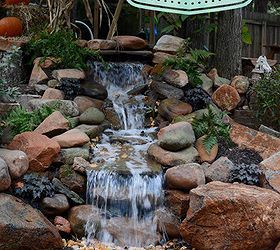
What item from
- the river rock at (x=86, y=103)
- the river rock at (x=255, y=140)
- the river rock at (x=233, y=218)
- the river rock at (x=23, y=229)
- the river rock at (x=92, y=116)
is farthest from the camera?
the river rock at (x=86, y=103)

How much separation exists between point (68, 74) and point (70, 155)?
2.00 m

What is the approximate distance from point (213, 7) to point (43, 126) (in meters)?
5.05

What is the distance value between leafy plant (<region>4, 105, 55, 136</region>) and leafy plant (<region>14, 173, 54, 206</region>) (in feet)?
2.87

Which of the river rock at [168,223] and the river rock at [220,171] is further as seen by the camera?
the river rock at [220,171]

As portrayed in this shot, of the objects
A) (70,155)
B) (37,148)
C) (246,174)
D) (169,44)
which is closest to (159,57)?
(169,44)

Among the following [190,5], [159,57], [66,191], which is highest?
[190,5]

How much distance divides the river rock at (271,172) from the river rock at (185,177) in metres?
0.67

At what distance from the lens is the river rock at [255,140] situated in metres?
5.48

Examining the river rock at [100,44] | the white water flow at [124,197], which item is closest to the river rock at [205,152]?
the white water flow at [124,197]

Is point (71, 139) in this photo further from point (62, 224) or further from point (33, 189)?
point (62, 224)

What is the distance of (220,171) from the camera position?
4.91 meters

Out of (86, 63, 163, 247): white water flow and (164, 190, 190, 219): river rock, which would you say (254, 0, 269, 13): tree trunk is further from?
(164, 190, 190, 219): river rock

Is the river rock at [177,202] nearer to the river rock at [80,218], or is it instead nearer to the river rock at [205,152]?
the river rock at [205,152]

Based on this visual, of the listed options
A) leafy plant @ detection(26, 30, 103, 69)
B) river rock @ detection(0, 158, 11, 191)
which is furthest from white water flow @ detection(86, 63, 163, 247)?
leafy plant @ detection(26, 30, 103, 69)
